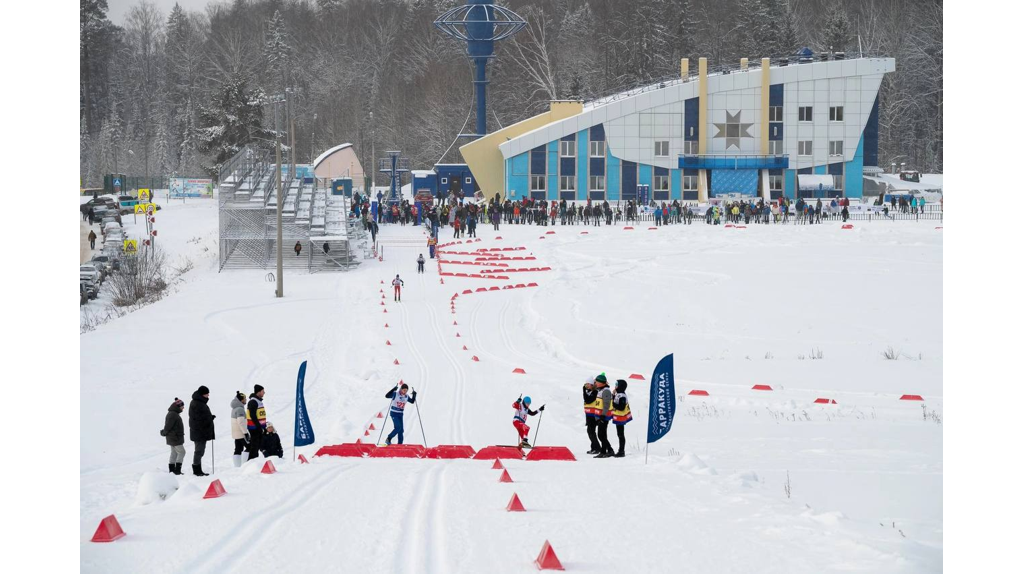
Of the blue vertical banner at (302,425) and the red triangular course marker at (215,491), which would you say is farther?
the blue vertical banner at (302,425)

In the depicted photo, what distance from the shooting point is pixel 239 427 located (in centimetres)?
1466

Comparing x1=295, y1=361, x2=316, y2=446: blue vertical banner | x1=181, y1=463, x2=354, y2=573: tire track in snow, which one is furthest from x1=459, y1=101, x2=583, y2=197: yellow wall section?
x1=181, y1=463, x2=354, y2=573: tire track in snow

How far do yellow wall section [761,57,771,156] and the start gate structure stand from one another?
31.7m

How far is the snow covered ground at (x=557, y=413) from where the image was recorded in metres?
9.11

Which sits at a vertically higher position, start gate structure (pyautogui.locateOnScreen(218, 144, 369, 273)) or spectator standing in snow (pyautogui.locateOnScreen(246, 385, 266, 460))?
start gate structure (pyautogui.locateOnScreen(218, 144, 369, 273))

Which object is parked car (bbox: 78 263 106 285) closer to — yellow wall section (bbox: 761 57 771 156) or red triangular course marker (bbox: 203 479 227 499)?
red triangular course marker (bbox: 203 479 227 499)

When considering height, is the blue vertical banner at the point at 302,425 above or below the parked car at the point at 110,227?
below

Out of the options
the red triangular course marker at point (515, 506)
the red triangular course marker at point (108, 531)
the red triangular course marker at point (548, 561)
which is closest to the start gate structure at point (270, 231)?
the red triangular course marker at point (515, 506)

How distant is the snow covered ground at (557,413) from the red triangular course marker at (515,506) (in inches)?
4.3

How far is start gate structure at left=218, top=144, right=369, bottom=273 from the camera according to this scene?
41.7 metres

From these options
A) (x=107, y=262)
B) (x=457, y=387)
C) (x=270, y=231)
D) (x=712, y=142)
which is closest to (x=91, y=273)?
(x=107, y=262)

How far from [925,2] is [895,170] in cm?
4362

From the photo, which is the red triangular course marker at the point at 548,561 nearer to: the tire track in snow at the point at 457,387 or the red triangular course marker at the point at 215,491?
the red triangular course marker at the point at 215,491
